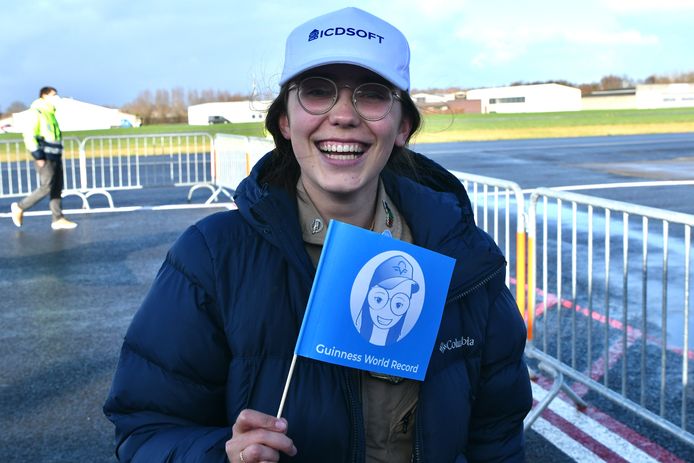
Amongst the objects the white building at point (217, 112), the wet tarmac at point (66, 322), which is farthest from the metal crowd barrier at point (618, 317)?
the white building at point (217, 112)

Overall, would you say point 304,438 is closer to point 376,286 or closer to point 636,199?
point 376,286

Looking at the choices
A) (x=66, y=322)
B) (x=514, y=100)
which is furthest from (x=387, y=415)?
(x=514, y=100)

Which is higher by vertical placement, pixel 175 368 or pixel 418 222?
pixel 418 222

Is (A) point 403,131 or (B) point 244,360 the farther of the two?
(A) point 403,131

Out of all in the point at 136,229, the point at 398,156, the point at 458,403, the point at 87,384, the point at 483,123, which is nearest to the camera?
the point at 458,403

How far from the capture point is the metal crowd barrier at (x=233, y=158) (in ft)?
41.9

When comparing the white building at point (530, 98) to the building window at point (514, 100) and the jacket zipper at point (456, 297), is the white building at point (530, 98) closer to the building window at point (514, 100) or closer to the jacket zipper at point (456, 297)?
the building window at point (514, 100)

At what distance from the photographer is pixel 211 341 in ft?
6.18

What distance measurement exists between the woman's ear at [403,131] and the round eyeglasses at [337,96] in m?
0.17

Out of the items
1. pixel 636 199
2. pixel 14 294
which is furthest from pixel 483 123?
pixel 14 294

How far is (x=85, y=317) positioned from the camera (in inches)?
297

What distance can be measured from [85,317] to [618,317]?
4039 mm

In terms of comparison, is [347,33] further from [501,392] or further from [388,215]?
[501,392]

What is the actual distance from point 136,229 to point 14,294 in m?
3.98
